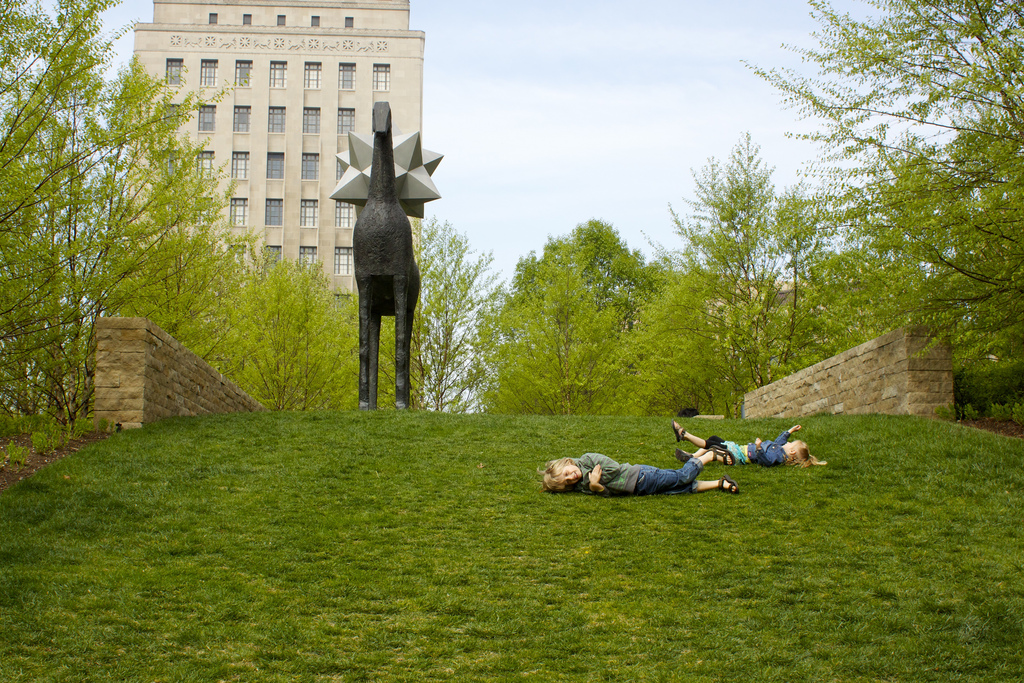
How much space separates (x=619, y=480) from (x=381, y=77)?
47.2m

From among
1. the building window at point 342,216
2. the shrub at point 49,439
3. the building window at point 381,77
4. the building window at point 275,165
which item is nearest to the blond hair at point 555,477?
the shrub at point 49,439

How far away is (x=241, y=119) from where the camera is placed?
5003 centimetres

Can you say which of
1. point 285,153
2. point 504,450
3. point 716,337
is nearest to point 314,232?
point 285,153

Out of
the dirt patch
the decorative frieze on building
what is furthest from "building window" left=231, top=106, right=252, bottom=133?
the dirt patch

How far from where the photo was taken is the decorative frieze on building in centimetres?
5006

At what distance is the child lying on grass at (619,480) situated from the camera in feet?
26.8

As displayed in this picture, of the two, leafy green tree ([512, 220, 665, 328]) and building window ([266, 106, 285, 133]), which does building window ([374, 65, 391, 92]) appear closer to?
building window ([266, 106, 285, 133])

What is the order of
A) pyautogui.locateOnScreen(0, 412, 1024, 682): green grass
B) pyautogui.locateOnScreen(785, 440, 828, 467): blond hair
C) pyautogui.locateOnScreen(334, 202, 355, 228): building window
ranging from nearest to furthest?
pyautogui.locateOnScreen(0, 412, 1024, 682): green grass < pyautogui.locateOnScreen(785, 440, 828, 467): blond hair < pyautogui.locateOnScreen(334, 202, 355, 228): building window

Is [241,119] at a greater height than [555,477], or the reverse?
[241,119]

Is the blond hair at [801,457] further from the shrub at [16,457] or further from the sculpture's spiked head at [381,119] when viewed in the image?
the shrub at [16,457]

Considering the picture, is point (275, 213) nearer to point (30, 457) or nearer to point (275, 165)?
point (275, 165)

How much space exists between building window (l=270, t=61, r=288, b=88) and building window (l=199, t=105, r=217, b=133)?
412 cm

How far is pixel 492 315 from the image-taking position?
74.5ft

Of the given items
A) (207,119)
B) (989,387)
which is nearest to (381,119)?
(989,387)
